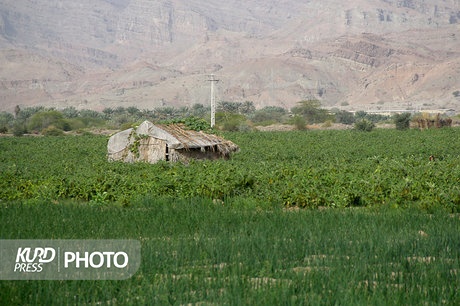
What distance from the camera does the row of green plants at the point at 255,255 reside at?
24.8 ft

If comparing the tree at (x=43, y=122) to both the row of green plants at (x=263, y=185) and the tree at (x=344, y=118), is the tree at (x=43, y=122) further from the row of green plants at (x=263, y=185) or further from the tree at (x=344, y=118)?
the row of green plants at (x=263, y=185)

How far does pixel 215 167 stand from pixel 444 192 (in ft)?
23.0

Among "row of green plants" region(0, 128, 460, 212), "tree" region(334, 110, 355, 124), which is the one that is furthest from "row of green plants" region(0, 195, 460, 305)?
"tree" region(334, 110, 355, 124)

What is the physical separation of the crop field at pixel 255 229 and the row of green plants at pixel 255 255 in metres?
0.02

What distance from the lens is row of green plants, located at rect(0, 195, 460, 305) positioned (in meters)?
7.56

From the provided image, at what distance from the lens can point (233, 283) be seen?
7977 mm

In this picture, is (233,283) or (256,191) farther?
(256,191)

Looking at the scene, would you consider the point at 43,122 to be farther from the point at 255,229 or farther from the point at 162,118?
the point at 255,229

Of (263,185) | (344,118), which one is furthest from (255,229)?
(344,118)

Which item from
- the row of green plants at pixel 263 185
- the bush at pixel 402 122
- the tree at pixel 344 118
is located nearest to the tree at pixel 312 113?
the tree at pixel 344 118

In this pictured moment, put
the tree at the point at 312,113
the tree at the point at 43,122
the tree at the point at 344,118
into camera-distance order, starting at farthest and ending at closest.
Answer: the tree at the point at 312,113 → the tree at the point at 344,118 → the tree at the point at 43,122

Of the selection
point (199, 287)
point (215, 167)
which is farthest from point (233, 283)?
point (215, 167)

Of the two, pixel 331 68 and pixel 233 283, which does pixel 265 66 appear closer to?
pixel 331 68

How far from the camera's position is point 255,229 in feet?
38.7
